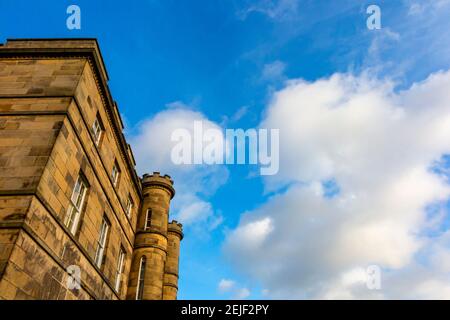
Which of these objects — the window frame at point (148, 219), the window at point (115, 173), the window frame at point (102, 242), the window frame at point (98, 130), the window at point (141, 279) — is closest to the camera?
the window frame at point (98, 130)

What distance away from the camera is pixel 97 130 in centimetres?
1261

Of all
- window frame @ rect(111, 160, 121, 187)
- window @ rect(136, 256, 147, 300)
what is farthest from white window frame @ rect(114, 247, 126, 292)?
window frame @ rect(111, 160, 121, 187)

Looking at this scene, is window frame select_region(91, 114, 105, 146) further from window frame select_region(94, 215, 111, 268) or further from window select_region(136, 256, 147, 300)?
window select_region(136, 256, 147, 300)

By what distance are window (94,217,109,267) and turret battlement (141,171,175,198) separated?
6405 millimetres

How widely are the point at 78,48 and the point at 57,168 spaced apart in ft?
15.4

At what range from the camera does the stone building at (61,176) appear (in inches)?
303

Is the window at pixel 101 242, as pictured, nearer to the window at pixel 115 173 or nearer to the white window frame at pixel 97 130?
the window at pixel 115 173

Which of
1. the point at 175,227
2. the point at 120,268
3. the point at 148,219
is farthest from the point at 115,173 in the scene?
the point at 175,227

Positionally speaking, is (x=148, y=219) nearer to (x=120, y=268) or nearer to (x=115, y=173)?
(x=120, y=268)

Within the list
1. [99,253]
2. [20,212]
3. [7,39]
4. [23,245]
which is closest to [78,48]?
[7,39]

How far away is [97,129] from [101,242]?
181 inches

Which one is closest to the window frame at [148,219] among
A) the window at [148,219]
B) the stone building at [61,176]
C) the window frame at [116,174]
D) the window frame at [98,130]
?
the window at [148,219]
